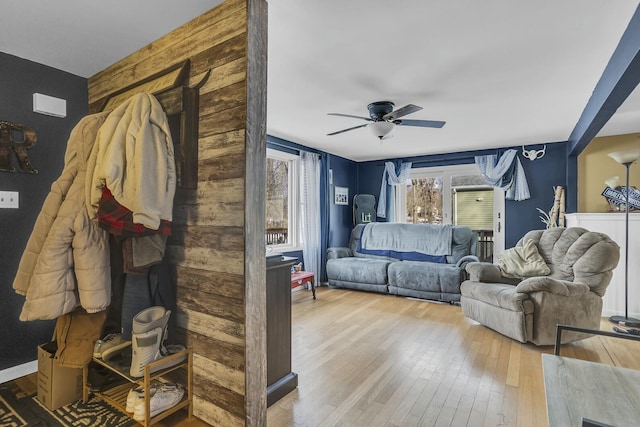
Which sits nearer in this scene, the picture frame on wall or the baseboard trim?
the baseboard trim

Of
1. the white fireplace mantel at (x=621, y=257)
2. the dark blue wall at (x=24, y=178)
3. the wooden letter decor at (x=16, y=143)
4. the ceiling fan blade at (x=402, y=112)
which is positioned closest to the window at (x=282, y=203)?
the ceiling fan blade at (x=402, y=112)

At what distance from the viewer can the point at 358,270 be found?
5.10 m

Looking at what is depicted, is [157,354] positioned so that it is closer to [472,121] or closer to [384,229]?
[472,121]

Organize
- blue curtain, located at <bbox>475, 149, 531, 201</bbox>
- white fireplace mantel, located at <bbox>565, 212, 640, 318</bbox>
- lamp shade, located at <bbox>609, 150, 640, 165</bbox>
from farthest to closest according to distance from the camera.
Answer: blue curtain, located at <bbox>475, 149, 531, 201</bbox>
white fireplace mantel, located at <bbox>565, 212, 640, 318</bbox>
lamp shade, located at <bbox>609, 150, 640, 165</bbox>

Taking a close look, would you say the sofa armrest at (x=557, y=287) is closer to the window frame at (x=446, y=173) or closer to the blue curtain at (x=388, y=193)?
the window frame at (x=446, y=173)

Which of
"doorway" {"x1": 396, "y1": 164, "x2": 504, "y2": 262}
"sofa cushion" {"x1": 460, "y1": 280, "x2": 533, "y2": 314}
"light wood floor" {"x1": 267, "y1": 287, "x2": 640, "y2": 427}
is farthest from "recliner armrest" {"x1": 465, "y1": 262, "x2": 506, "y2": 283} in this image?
"doorway" {"x1": 396, "y1": 164, "x2": 504, "y2": 262}

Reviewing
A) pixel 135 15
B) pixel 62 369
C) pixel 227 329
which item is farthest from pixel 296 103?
pixel 62 369

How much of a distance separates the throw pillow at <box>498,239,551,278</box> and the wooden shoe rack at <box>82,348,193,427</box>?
3.27 metres

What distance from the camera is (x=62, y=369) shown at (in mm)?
1968

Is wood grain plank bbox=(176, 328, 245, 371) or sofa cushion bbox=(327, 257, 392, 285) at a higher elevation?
wood grain plank bbox=(176, 328, 245, 371)

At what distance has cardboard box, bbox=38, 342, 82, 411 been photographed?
195cm

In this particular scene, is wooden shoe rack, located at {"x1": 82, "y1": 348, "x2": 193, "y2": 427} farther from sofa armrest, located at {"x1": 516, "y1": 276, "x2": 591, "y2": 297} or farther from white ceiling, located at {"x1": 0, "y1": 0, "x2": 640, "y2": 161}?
sofa armrest, located at {"x1": 516, "y1": 276, "x2": 591, "y2": 297}

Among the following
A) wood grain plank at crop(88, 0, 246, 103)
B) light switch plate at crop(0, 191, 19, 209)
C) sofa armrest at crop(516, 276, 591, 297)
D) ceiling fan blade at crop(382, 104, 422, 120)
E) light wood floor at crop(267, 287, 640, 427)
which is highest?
wood grain plank at crop(88, 0, 246, 103)

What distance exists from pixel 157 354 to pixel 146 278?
0.40 meters
